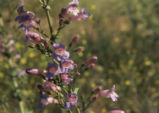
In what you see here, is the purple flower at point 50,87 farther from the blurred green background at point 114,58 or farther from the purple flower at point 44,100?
the blurred green background at point 114,58

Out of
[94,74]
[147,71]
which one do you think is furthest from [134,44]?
[94,74]

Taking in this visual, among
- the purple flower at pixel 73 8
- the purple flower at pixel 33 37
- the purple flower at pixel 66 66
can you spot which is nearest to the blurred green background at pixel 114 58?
the purple flower at pixel 33 37

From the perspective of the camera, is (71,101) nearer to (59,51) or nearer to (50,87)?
(50,87)

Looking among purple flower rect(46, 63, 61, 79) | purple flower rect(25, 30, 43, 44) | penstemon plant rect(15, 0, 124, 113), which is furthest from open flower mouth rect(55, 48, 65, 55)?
purple flower rect(25, 30, 43, 44)

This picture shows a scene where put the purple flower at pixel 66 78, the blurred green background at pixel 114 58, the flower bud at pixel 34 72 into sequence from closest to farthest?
1. the purple flower at pixel 66 78
2. the flower bud at pixel 34 72
3. the blurred green background at pixel 114 58

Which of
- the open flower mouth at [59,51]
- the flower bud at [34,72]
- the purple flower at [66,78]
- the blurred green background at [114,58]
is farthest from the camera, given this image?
the blurred green background at [114,58]

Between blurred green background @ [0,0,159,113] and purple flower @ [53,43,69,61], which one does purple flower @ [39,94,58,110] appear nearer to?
purple flower @ [53,43,69,61]

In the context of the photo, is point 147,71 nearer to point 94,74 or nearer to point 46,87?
point 94,74

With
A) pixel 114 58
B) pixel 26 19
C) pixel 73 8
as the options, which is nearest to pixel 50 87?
pixel 26 19
